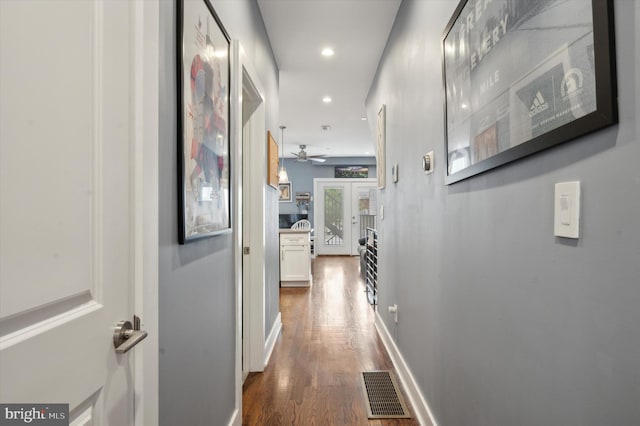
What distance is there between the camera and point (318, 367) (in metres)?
2.56

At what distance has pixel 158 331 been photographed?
0.96m

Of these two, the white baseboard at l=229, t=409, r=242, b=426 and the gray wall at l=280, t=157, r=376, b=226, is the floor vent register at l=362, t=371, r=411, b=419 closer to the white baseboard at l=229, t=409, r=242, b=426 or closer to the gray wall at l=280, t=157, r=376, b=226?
the white baseboard at l=229, t=409, r=242, b=426

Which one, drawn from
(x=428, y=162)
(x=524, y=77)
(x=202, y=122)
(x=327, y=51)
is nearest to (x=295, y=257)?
(x=327, y=51)

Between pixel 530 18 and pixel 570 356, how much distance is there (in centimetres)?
81

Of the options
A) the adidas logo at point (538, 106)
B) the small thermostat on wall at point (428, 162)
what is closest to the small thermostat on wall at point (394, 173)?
the small thermostat on wall at point (428, 162)

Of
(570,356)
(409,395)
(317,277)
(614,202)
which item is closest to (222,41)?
(614,202)

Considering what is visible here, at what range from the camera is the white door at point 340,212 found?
9.16 m

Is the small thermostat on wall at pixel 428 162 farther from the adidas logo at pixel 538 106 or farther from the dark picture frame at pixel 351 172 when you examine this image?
the dark picture frame at pixel 351 172

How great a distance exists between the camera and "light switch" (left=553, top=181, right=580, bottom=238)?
71cm

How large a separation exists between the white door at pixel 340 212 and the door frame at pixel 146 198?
823cm

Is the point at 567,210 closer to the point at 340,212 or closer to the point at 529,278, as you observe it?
the point at 529,278

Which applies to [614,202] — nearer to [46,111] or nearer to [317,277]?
[46,111]

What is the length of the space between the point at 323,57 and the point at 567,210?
10.1ft

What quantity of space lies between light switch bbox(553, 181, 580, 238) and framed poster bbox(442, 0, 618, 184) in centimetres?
10
